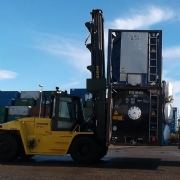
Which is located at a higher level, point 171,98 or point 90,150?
point 171,98

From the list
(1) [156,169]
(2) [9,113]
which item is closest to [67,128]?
(1) [156,169]

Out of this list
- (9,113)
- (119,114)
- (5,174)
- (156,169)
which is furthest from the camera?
(9,113)

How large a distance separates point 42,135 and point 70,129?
3.68 feet

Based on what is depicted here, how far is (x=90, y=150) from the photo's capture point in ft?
39.4

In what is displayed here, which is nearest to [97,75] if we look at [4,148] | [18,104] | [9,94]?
[4,148]

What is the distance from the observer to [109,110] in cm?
1157

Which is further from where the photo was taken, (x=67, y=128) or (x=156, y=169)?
(x=67, y=128)

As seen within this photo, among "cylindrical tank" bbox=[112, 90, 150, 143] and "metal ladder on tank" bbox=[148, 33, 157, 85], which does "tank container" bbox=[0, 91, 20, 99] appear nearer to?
"cylindrical tank" bbox=[112, 90, 150, 143]

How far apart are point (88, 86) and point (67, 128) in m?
1.82

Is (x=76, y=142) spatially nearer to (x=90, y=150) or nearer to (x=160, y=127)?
(x=90, y=150)

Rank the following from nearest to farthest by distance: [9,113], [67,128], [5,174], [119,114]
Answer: [5,174]
[119,114]
[67,128]
[9,113]

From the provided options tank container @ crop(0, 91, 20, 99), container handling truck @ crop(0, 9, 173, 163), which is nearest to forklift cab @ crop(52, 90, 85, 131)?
container handling truck @ crop(0, 9, 173, 163)

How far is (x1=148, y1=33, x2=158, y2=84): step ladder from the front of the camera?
11.8m

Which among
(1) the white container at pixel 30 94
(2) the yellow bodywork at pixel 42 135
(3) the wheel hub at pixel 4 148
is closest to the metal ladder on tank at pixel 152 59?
(2) the yellow bodywork at pixel 42 135
